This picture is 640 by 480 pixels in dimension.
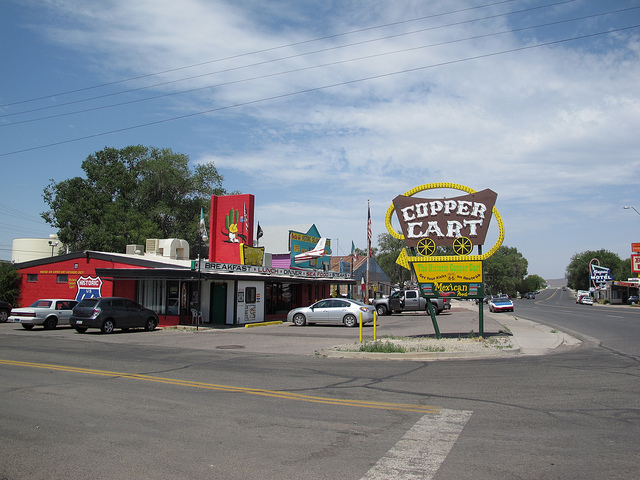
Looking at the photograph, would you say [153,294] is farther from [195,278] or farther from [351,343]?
[351,343]

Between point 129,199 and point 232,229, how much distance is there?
33.2m

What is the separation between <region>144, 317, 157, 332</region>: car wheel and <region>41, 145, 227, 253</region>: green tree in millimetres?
30404

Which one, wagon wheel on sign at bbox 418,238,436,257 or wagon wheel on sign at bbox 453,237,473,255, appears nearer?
wagon wheel on sign at bbox 453,237,473,255

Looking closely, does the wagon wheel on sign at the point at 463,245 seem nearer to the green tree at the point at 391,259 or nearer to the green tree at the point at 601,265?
the green tree at the point at 391,259

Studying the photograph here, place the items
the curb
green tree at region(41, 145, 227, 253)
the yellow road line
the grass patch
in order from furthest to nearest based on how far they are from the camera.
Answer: green tree at region(41, 145, 227, 253), the grass patch, the curb, the yellow road line

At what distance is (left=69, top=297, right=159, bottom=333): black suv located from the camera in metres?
21.5

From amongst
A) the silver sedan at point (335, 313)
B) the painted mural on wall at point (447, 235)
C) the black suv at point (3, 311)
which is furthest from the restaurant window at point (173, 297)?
the painted mural on wall at point (447, 235)

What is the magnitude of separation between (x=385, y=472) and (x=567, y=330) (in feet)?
68.7

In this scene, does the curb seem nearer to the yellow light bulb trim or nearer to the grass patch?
the grass patch

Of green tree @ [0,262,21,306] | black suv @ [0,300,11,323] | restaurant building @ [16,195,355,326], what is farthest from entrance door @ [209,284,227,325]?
green tree @ [0,262,21,306]

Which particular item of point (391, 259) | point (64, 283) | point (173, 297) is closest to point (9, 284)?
point (64, 283)

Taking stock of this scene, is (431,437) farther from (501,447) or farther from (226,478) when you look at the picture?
(226,478)

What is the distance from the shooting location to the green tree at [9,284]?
107ft

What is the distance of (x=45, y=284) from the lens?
106 ft
